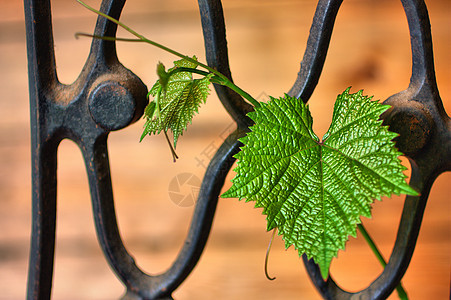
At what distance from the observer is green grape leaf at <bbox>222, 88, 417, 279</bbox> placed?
243 mm

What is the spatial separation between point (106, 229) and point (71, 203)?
2.38 feet

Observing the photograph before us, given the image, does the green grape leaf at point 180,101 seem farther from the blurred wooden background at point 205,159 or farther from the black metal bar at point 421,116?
the blurred wooden background at point 205,159

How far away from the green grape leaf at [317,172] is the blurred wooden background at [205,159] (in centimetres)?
60

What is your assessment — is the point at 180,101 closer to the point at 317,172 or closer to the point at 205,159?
the point at 317,172

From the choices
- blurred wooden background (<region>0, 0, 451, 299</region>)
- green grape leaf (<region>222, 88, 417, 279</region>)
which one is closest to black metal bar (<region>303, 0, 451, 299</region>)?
green grape leaf (<region>222, 88, 417, 279</region>)

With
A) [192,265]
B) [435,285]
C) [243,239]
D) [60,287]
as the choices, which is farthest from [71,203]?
[435,285]

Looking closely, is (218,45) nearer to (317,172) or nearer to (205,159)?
(317,172)

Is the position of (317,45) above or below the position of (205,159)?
above

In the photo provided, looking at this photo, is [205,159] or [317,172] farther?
[205,159]

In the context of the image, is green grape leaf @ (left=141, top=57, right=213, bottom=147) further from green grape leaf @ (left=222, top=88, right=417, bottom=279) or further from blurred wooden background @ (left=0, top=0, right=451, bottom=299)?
blurred wooden background @ (left=0, top=0, right=451, bottom=299)

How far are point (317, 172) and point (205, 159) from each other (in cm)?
62

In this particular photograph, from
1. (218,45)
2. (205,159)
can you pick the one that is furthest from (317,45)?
(205,159)

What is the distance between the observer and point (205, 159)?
34.8 inches

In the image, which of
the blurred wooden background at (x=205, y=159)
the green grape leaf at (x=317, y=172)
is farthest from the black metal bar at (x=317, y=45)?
the blurred wooden background at (x=205, y=159)
